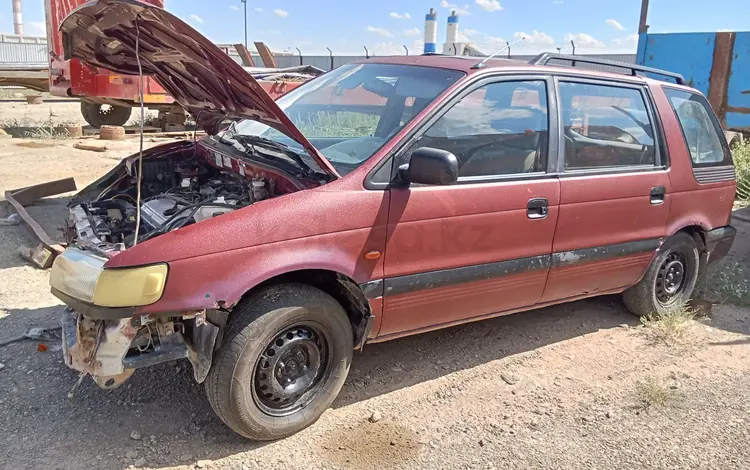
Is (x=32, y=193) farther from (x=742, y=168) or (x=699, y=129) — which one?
(x=742, y=168)

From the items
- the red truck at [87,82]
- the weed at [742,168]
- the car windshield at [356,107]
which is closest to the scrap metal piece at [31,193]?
the red truck at [87,82]

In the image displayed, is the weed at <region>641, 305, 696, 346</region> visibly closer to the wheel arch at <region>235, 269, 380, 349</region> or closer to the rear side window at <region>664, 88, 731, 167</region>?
the rear side window at <region>664, 88, 731, 167</region>

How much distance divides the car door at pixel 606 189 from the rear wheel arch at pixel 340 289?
1.34 meters

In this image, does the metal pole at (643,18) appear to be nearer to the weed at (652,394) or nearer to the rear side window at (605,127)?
the rear side window at (605,127)

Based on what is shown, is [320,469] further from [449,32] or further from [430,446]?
[449,32]

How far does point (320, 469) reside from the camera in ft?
9.34

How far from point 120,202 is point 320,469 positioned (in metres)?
2.10

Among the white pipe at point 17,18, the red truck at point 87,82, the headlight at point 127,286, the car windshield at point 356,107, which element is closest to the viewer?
the headlight at point 127,286

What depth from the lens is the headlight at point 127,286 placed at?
257 centimetres

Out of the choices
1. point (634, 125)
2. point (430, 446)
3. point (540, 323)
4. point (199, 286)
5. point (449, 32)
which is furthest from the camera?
point (449, 32)

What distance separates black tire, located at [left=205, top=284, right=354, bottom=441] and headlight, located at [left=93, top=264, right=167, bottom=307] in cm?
43

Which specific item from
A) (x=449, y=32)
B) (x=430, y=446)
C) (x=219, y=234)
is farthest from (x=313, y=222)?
(x=449, y=32)

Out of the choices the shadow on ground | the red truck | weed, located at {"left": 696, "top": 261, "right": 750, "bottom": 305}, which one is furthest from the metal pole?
the shadow on ground

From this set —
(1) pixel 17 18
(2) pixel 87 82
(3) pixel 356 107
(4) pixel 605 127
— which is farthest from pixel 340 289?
(1) pixel 17 18
